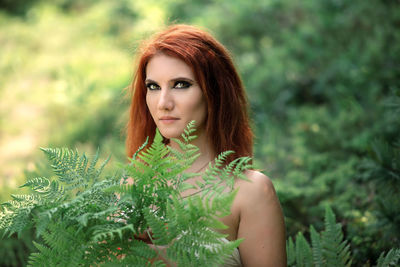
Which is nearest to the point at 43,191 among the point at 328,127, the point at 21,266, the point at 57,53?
the point at 21,266

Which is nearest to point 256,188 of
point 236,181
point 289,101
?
point 236,181

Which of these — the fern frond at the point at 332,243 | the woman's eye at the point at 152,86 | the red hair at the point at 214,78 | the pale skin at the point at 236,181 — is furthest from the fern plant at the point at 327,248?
the woman's eye at the point at 152,86

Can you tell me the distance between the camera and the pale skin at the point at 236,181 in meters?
1.89

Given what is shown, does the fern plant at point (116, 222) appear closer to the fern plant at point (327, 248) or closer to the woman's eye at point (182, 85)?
the woman's eye at point (182, 85)

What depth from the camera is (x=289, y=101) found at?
6422 millimetres

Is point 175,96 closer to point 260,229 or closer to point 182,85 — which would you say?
point 182,85

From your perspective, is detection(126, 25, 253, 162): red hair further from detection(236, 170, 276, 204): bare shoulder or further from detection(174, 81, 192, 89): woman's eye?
detection(236, 170, 276, 204): bare shoulder

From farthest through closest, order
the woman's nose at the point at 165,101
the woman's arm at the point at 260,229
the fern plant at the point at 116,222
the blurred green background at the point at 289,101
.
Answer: the blurred green background at the point at 289,101, the woman's nose at the point at 165,101, the woman's arm at the point at 260,229, the fern plant at the point at 116,222

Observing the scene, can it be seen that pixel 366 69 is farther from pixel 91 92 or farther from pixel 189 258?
pixel 91 92

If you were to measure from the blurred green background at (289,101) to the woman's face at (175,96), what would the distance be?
586mm

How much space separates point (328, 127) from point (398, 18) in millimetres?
1992

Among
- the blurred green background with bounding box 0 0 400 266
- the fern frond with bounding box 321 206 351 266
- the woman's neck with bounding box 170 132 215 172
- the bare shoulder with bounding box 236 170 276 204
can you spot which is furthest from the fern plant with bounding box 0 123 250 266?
the blurred green background with bounding box 0 0 400 266

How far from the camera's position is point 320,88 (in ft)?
20.2

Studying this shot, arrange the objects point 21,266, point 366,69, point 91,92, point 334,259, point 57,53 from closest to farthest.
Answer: point 334,259 → point 21,266 → point 366,69 → point 91,92 → point 57,53
